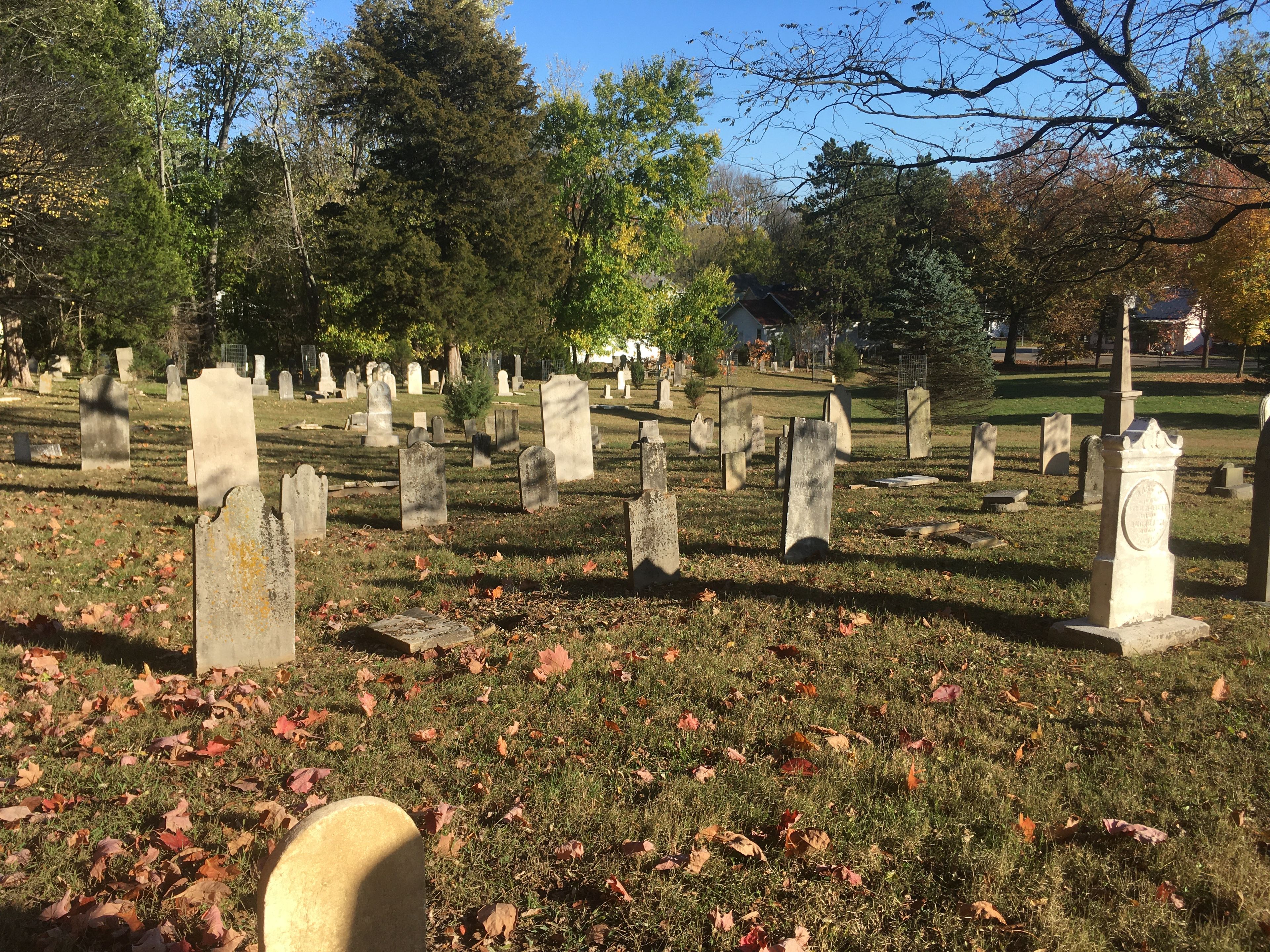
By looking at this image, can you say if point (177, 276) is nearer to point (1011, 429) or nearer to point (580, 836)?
point (1011, 429)

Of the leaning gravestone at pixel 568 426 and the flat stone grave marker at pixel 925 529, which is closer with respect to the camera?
the flat stone grave marker at pixel 925 529

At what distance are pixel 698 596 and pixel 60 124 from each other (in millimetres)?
21438

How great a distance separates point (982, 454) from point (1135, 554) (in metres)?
7.47

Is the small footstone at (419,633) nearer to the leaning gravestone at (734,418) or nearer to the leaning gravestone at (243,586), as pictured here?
the leaning gravestone at (243,586)

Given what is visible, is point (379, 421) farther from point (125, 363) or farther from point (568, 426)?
point (125, 363)

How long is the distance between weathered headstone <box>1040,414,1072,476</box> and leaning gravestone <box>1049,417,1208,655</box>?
336 inches

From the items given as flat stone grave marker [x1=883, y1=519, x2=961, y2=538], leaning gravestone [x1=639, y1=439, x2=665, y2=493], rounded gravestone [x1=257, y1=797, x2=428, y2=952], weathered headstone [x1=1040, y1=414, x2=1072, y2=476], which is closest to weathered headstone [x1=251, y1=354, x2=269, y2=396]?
leaning gravestone [x1=639, y1=439, x2=665, y2=493]

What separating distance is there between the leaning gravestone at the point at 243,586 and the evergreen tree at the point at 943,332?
Result: 20.6 metres

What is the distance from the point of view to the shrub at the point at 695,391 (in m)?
31.2

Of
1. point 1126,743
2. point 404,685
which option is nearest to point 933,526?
point 1126,743

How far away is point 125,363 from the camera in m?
29.8

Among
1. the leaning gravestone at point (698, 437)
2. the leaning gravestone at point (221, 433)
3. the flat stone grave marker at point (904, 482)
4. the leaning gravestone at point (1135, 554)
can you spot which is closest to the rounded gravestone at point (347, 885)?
the leaning gravestone at point (1135, 554)

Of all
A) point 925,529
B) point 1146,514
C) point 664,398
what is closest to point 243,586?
point 1146,514

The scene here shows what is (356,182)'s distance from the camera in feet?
124
